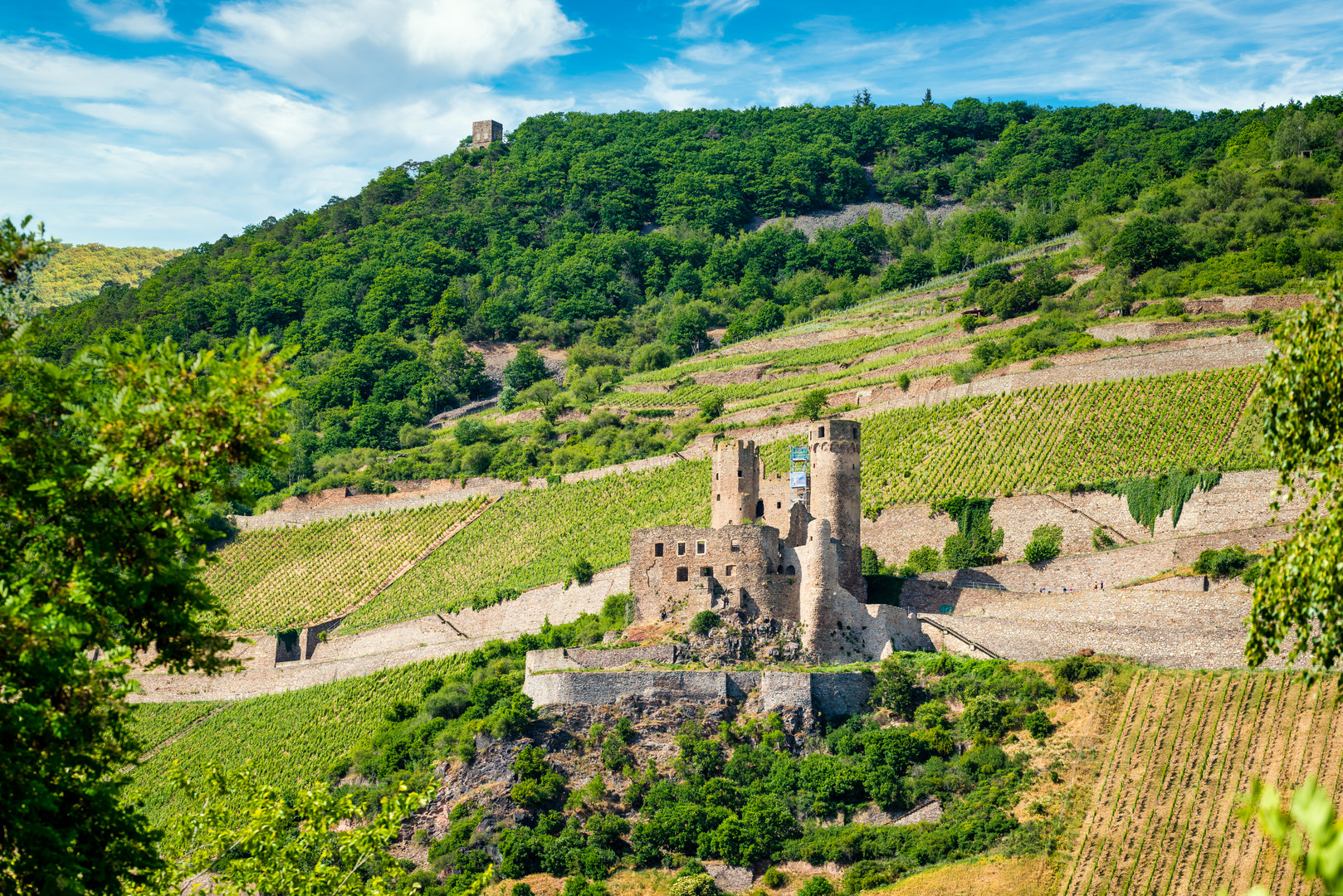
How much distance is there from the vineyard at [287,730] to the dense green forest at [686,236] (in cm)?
2648

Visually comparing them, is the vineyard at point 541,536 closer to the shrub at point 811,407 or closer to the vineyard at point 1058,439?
the shrub at point 811,407

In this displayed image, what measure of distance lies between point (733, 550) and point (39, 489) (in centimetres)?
3171

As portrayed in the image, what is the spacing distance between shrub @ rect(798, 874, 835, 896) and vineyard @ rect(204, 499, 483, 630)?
35132 mm

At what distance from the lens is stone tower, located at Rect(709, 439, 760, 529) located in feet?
153

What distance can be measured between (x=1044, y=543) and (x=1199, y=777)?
1648 cm

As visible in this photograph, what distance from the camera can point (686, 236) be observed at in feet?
401

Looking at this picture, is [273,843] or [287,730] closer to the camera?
[273,843]

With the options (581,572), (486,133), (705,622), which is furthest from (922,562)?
(486,133)

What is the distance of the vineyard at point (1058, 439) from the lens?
161ft

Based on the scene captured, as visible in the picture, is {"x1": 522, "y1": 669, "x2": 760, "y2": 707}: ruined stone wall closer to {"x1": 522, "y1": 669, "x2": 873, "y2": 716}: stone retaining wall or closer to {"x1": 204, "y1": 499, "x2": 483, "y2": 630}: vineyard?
{"x1": 522, "y1": 669, "x2": 873, "y2": 716}: stone retaining wall

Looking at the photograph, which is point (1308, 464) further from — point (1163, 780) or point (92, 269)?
point (92, 269)

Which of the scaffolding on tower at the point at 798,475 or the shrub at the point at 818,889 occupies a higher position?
the scaffolding on tower at the point at 798,475

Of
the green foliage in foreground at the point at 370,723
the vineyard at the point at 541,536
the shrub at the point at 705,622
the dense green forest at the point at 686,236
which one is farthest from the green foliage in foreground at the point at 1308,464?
the dense green forest at the point at 686,236

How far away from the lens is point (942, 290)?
9044 cm
